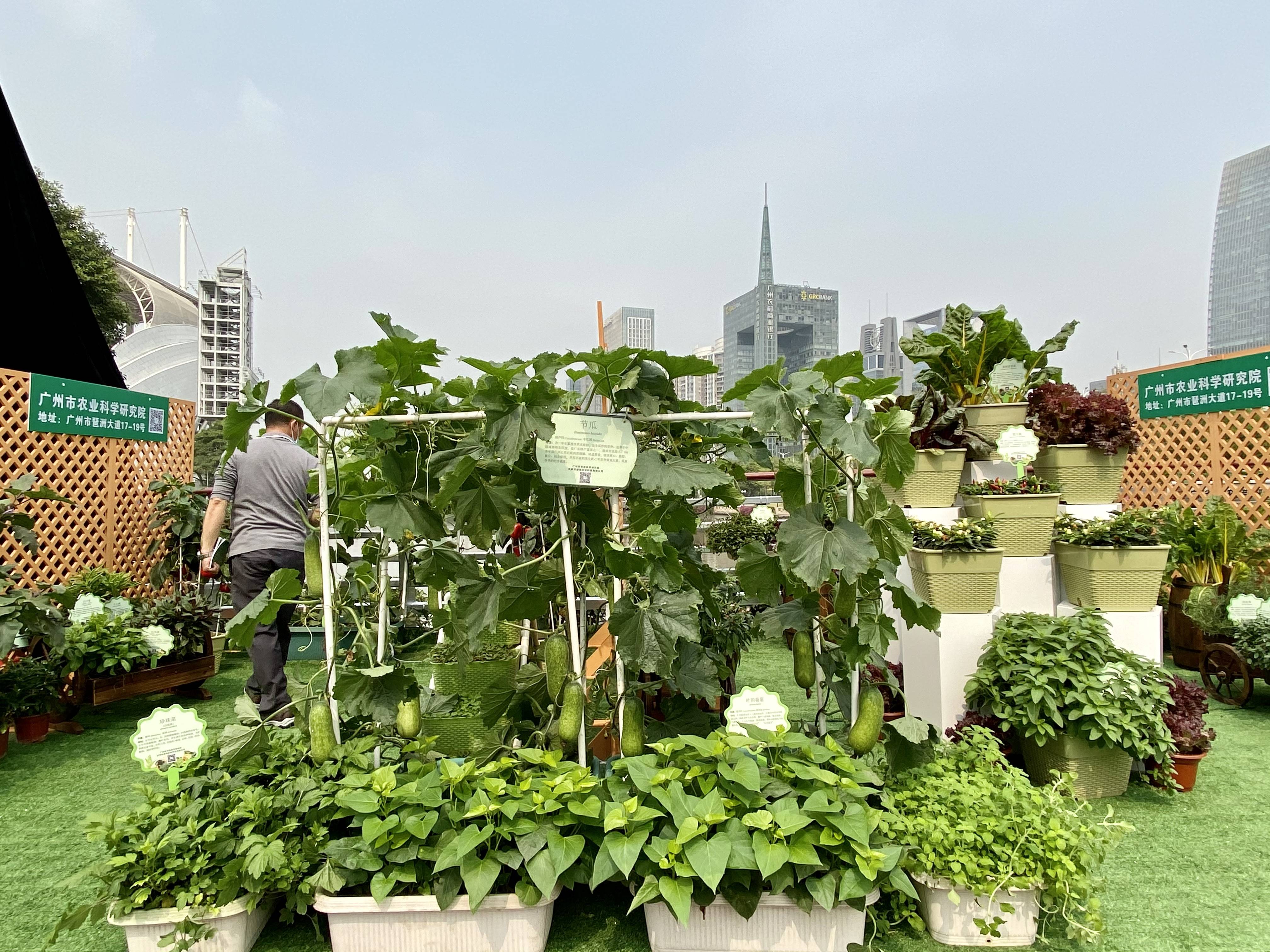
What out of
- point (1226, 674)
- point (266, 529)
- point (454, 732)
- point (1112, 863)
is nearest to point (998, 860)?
point (1112, 863)

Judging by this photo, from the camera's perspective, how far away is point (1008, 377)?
335cm

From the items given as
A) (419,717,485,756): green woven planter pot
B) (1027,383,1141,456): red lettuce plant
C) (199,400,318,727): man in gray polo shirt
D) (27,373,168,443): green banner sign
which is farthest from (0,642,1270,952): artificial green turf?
(27,373,168,443): green banner sign

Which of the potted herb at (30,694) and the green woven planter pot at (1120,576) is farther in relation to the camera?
the potted herb at (30,694)

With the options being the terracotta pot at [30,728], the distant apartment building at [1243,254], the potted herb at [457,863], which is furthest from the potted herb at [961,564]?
the distant apartment building at [1243,254]

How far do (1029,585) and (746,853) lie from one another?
215 cm

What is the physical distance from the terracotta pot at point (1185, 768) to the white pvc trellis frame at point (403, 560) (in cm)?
168

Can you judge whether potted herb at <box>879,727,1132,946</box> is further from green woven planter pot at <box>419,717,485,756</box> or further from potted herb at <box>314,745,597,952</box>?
green woven planter pot at <box>419,717,485,756</box>

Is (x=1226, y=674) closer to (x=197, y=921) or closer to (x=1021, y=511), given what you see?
(x=1021, y=511)

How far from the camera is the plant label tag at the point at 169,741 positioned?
205 cm

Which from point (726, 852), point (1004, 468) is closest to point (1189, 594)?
point (1004, 468)

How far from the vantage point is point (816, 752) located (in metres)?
1.96

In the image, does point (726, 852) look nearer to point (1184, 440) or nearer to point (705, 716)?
point (705, 716)

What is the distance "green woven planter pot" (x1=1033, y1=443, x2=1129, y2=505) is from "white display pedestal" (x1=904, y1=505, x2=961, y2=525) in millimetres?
443

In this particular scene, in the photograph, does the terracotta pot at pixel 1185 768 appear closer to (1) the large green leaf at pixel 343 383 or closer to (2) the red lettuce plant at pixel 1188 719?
(2) the red lettuce plant at pixel 1188 719
